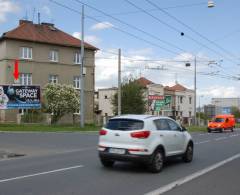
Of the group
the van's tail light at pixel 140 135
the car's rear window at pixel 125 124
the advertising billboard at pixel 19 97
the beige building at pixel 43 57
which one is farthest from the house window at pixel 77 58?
the van's tail light at pixel 140 135

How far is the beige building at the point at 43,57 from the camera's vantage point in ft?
174

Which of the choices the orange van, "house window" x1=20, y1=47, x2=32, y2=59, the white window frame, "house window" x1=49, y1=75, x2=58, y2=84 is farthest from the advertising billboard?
the orange van

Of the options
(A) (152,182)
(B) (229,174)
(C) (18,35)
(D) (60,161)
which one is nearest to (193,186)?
(A) (152,182)

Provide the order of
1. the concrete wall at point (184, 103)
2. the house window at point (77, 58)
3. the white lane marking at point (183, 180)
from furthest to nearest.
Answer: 1. the concrete wall at point (184, 103)
2. the house window at point (77, 58)
3. the white lane marking at point (183, 180)

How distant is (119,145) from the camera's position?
1239 cm

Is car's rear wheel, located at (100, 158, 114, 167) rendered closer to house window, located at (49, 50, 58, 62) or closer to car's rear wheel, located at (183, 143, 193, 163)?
car's rear wheel, located at (183, 143, 193, 163)

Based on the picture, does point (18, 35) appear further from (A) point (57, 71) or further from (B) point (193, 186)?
(B) point (193, 186)

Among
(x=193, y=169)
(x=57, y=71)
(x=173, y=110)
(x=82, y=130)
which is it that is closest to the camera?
(x=193, y=169)

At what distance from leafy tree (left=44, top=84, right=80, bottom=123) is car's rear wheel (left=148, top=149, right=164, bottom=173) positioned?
37449 millimetres

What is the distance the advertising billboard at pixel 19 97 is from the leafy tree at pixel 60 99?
4.32 meters

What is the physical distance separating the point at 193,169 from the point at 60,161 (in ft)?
15.2

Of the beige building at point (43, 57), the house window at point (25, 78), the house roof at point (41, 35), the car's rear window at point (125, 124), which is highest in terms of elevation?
the house roof at point (41, 35)

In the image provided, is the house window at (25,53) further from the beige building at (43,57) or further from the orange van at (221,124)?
the orange van at (221,124)

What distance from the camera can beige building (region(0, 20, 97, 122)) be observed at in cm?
5300
